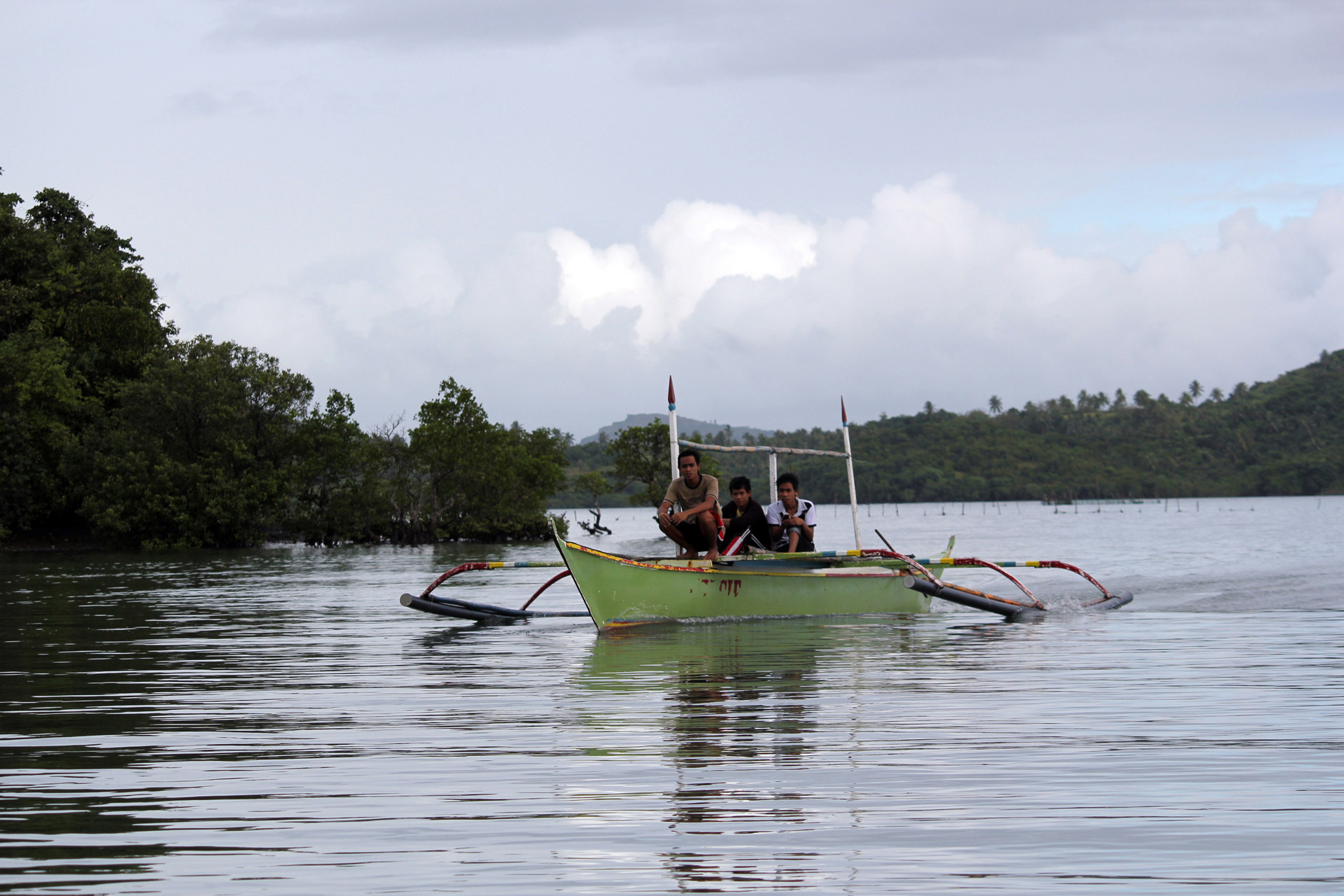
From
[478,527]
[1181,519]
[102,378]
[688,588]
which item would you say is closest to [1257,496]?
[1181,519]

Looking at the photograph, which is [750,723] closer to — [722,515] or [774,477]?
[722,515]

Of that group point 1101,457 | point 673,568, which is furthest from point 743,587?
point 1101,457

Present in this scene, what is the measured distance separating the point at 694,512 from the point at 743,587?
126 cm

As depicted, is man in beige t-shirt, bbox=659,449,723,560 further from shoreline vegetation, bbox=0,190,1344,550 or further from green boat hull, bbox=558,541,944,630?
shoreline vegetation, bbox=0,190,1344,550

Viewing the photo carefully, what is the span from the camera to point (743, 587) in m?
15.2

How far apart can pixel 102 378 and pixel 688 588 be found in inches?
1930

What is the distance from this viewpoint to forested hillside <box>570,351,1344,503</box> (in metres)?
156

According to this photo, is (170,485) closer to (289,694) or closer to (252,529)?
(252,529)

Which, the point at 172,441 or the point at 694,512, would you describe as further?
the point at 172,441

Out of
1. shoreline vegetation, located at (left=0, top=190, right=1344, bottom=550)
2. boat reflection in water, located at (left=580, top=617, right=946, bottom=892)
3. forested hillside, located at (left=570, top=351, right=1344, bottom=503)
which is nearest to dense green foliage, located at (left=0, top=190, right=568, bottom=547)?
shoreline vegetation, located at (left=0, top=190, right=1344, bottom=550)

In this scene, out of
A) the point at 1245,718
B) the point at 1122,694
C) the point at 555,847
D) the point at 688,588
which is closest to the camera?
the point at 555,847

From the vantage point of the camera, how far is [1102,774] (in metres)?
6.05

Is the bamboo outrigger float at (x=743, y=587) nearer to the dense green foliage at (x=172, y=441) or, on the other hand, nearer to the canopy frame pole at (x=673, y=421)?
the canopy frame pole at (x=673, y=421)

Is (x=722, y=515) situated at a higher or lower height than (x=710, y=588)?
higher
